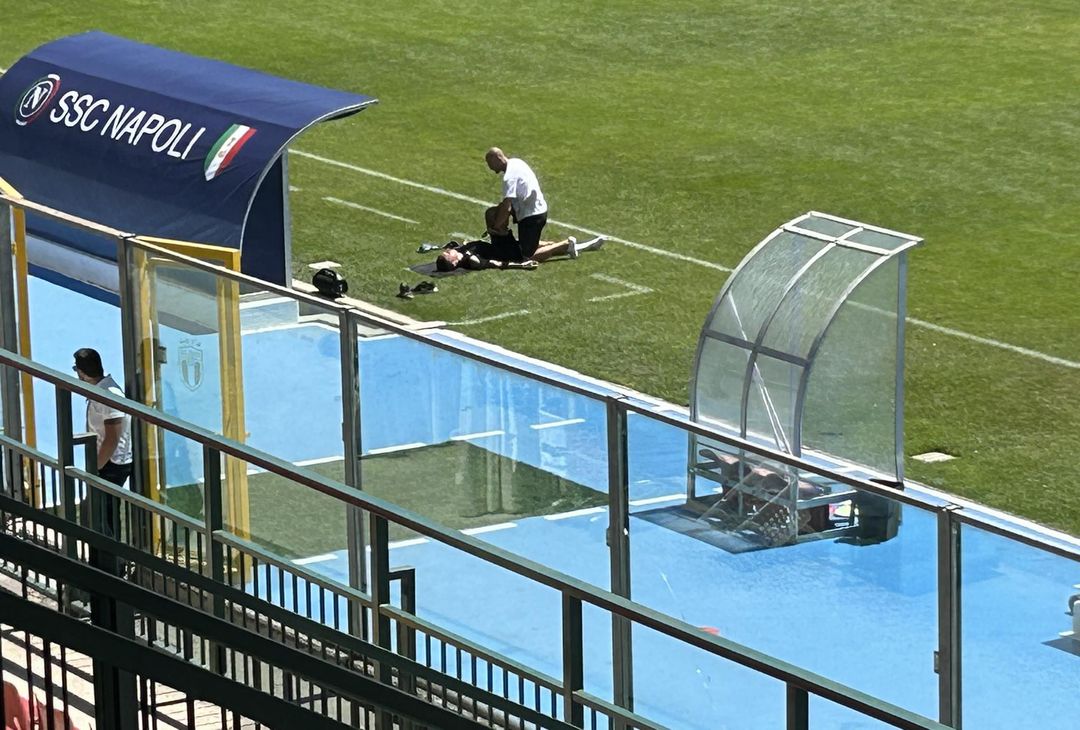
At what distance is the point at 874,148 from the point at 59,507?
53.8 feet

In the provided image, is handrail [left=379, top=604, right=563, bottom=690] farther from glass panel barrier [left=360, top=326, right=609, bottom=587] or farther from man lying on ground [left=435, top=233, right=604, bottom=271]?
man lying on ground [left=435, top=233, right=604, bottom=271]

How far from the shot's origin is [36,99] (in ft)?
53.0

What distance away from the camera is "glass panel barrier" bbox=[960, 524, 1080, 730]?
641 centimetres

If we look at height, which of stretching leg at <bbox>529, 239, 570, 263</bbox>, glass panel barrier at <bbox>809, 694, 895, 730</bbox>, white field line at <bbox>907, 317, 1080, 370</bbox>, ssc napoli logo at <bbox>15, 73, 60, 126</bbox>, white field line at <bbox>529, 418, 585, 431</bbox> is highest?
ssc napoli logo at <bbox>15, 73, 60, 126</bbox>

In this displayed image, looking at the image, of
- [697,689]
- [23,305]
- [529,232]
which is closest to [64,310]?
[23,305]

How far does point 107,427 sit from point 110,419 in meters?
0.05

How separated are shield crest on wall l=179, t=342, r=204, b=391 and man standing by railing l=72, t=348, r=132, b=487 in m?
0.60

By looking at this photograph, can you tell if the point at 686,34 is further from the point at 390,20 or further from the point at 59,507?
the point at 59,507

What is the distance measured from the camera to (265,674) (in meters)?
8.01

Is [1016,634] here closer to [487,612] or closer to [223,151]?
[487,612]

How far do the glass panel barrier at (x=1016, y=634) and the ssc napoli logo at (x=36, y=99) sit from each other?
11095mm

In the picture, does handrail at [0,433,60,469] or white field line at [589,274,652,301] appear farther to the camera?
white field line at [589,274,652,301]

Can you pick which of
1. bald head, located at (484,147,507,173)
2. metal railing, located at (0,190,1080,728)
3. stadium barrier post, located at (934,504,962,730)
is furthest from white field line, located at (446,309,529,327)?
stadium barrier post, located at (934,504,962,730)

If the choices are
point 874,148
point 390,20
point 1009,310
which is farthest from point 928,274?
point 390,20
